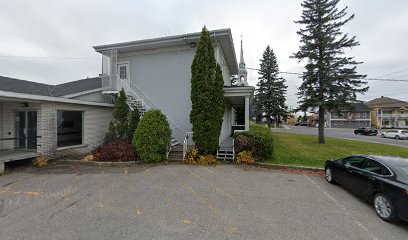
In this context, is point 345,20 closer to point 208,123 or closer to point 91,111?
point 208,123

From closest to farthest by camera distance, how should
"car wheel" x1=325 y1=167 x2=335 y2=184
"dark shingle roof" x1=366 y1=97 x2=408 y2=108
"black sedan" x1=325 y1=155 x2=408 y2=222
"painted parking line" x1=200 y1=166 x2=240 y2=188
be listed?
"black sedan" x1=325 y1=155 x2=408 y2=222 < "painted parking line" x1=200 y1=166 x2=240 y2=188 < "car wheel" x1=325 y1=167 x2=335 y2=184 < "dark shingle roof" x1=366 y1=97 x2=408 y2=108

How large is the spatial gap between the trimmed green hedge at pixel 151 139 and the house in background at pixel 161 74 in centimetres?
263

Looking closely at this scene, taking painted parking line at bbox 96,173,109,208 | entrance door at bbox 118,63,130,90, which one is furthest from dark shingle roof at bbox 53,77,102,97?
painted parking line at bbox 96,173,109,208

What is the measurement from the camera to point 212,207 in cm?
483

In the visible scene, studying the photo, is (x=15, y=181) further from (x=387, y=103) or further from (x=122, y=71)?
(x=387, y=103)

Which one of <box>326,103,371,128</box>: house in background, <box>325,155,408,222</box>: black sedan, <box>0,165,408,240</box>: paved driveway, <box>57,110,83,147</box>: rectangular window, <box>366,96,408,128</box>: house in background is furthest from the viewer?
<box>326,103,371,128</box>: house in background

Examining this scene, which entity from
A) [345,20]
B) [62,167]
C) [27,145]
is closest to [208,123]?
[62,167]

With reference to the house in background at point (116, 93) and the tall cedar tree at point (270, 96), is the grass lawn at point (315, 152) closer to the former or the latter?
the house in background at point (116, 93)

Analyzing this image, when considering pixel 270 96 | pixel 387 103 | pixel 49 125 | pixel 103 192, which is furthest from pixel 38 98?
pixel 387 103

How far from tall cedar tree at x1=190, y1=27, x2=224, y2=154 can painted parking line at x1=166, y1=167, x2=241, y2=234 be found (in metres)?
2.99

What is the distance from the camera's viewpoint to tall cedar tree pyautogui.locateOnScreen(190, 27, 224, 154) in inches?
385

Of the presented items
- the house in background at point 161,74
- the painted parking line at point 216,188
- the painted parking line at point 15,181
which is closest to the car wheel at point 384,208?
the painted parking line at point 216,188

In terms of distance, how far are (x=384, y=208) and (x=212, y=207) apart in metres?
3.85

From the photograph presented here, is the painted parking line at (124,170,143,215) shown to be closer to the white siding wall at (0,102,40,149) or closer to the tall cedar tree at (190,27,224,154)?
the tall cedar tree at (190,27,224,154)
